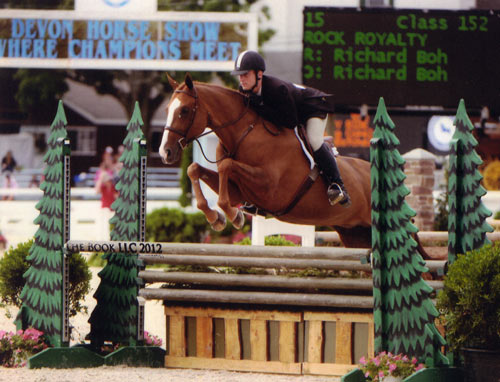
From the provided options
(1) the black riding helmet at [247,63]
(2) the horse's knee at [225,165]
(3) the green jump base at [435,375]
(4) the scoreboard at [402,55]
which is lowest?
(3) the green jump base at [435,375]

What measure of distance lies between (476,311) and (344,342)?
1129 millimetres

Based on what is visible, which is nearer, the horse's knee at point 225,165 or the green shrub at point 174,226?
the horse's knee at point 225,165

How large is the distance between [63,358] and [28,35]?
9766mm

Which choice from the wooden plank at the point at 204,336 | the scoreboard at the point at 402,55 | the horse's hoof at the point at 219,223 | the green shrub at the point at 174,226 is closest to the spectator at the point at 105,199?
the green shrub at the point at 174,226

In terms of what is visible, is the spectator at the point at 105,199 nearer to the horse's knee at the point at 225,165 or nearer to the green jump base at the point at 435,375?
the horse's knee at the point at 225,165

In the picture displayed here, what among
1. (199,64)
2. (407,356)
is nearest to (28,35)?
(199,64)

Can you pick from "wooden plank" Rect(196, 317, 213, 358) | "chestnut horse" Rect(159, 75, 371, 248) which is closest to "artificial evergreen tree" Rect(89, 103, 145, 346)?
"wooden plank" Rect(196, 317, 213, 358)

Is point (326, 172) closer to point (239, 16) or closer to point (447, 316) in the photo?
point (447, 316)

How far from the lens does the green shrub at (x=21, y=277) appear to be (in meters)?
7.03

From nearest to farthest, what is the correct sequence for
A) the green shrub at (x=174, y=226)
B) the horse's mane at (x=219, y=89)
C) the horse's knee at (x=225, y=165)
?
the horse's knee at (x=225, y=165)
the horse's mane at (x=219, y=89)
the green shrub at (x=174, y=226)

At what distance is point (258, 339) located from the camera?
21.0 ft

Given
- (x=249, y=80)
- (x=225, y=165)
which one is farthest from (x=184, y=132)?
(x=249, y=80)

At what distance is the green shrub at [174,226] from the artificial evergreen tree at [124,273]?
22.5ft

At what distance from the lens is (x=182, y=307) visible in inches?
260
